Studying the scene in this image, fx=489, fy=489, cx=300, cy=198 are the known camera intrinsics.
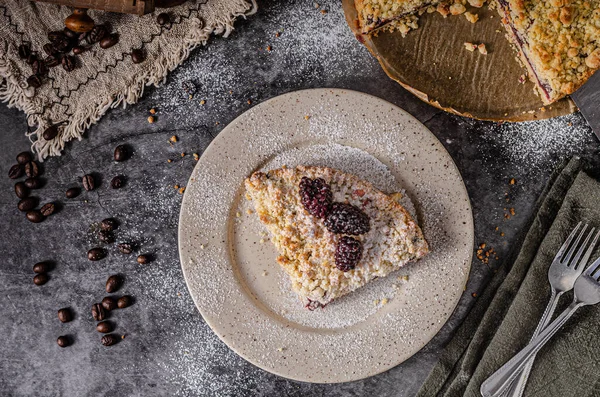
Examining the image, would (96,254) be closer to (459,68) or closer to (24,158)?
(24,158)

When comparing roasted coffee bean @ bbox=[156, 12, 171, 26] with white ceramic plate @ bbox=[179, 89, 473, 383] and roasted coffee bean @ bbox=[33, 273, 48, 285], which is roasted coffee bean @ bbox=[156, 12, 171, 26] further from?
roasted coffee bean @ bbox=[33, 273, 48, 285]

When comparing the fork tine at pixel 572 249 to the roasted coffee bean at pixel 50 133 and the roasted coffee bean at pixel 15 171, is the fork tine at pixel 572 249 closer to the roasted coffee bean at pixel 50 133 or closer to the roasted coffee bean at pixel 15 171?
the roasted coffee bean at pixel 50 133

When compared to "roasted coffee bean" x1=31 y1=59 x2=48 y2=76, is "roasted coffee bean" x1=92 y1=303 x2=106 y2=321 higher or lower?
lower

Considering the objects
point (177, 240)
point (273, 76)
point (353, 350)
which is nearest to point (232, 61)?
point (273, 76)

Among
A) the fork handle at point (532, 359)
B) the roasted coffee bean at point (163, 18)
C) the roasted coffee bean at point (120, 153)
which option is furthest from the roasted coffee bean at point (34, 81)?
the fork handle at point (532, 359)

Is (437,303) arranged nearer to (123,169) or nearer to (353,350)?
(353,350)

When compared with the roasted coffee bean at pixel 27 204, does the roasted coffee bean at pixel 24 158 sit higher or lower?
higher

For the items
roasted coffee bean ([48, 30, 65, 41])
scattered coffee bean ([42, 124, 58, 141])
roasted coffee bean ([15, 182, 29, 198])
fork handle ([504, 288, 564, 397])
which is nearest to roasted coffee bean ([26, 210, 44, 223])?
roasted coffee bean ([15, 182, 29, 198])
